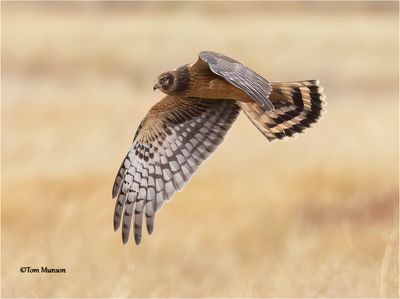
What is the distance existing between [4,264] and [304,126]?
157 cm

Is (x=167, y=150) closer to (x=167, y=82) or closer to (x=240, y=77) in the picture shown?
(x=167, y=82)

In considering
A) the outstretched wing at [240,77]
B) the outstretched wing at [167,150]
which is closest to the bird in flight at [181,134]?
the outstretched wing at [167,150]

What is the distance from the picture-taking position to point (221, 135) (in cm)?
562

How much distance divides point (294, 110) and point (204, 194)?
3.61 meters

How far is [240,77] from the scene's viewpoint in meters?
4.52

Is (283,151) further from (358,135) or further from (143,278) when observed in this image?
(143,278)

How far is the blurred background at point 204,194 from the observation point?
5.64 metres

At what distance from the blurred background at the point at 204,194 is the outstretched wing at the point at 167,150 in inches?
14.7

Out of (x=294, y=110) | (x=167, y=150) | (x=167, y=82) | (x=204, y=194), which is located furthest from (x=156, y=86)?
(x=204, y=194)

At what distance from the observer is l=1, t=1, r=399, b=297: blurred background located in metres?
5.64

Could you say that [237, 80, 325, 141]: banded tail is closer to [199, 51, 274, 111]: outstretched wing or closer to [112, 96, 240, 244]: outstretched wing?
[112, 96, 240, 244]: outstretched wing

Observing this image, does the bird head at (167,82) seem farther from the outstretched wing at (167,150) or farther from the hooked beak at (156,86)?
the outstretched wing at (167,150)

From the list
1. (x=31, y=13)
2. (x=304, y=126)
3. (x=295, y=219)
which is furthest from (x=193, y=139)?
(x=31, y=13)

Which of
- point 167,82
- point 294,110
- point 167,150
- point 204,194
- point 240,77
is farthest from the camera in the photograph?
point 204,194
